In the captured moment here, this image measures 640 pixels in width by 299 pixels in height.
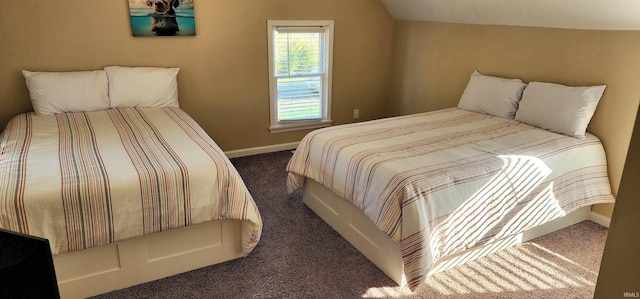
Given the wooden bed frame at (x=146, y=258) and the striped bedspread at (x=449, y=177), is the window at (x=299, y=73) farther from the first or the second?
the wooden bed frame at (x=146, y=258)

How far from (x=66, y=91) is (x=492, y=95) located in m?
3.35

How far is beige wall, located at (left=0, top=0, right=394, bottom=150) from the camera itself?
3.24m

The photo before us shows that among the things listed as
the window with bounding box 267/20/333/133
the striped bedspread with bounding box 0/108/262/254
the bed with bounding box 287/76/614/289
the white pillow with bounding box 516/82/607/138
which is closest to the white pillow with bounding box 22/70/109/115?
the striped bedspread with bounding box 0/108/262/254

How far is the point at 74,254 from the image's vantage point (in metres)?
2.08

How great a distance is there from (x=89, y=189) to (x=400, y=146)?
174 cm

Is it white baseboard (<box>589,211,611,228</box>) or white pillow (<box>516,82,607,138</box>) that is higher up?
white pillow (<box>516,82,607,138</box>)

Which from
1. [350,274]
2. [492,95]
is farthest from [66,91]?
[492,95]

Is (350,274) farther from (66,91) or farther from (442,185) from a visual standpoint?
(66,91)

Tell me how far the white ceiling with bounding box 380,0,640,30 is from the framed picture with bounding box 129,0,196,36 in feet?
6.78

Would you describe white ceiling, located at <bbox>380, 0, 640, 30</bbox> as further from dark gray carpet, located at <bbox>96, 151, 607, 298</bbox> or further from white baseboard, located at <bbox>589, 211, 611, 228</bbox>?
dark gray carpet, located at <bbox>96, 151, 607, 298</bbox>

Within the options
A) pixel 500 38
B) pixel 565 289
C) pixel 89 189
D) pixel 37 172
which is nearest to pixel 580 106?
pixel 500 38

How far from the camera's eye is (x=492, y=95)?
3.47 meters

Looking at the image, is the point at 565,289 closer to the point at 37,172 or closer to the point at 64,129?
the point at 37,172

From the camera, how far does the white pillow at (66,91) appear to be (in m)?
3.16
